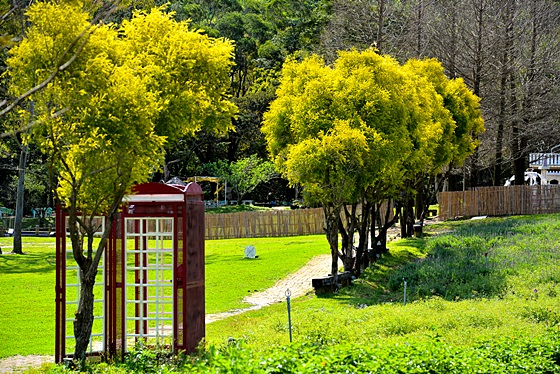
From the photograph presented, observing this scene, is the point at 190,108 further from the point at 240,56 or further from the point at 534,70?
the point at 240,56

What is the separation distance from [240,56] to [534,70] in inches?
1020

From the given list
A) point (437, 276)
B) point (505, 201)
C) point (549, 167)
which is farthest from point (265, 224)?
point (437, 276)

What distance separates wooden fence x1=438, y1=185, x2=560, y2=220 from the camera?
4622 cm

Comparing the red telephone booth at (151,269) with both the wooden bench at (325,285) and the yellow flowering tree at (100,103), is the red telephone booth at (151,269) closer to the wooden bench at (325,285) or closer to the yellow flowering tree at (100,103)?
the yellow flowering tree at (100,103)

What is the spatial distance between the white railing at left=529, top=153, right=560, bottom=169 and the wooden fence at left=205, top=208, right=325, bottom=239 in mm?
14529

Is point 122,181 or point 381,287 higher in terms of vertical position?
point 122,181

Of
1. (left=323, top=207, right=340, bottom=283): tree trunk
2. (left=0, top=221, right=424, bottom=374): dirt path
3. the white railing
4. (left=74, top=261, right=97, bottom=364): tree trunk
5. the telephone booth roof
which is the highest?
the white railing

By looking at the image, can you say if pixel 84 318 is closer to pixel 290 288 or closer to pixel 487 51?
pixel 290 288

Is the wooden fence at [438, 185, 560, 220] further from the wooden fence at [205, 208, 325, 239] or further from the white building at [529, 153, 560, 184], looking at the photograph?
the wooden fence at [205, 208, 325, 239]

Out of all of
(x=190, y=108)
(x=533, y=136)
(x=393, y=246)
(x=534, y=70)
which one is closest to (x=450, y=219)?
(x=533, y=136)

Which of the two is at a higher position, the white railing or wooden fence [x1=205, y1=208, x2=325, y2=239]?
the white railing

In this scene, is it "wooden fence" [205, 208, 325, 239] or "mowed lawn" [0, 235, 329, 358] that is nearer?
"mowed lawn" [0, 235, 329, 358]

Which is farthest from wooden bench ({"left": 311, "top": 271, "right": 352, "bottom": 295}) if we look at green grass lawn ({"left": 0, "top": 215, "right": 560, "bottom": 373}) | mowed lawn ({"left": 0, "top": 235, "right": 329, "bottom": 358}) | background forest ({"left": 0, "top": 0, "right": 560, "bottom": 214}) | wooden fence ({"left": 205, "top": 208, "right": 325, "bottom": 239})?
wooden fence ({"left": 205, "top": 208, "right": 325, "bottom": 239})

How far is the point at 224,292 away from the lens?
23.9 meters
